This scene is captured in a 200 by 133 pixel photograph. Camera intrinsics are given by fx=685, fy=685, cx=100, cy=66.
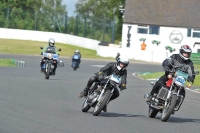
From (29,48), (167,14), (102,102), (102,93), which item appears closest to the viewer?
(102,102)

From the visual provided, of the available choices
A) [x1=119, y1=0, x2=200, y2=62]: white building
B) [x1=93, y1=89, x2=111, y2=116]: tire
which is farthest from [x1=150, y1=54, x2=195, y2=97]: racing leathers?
[x1=119, y1=0, x2=200, y2=62]: white building

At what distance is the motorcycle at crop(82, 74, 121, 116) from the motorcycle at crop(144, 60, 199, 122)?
3.03 ft

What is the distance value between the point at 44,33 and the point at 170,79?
5523 cm

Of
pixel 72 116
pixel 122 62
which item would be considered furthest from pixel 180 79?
pixel 72 116

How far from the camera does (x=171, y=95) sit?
13547mm

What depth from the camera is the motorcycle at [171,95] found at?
13477 mm

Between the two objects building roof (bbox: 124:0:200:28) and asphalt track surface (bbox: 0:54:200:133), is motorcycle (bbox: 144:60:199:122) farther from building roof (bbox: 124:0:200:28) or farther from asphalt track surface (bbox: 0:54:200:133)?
building roof (bbox: 124:0:200:28)

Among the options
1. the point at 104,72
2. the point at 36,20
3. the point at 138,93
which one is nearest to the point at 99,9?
the point at 36,20

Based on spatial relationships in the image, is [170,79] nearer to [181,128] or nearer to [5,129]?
[181,128]

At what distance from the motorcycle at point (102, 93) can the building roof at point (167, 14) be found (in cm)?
5052

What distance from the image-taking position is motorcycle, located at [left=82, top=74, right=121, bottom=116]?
13.7m

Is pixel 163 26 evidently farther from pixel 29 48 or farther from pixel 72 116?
pixel 72 116

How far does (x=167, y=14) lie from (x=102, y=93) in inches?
2025

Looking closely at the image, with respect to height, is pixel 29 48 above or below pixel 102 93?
below
